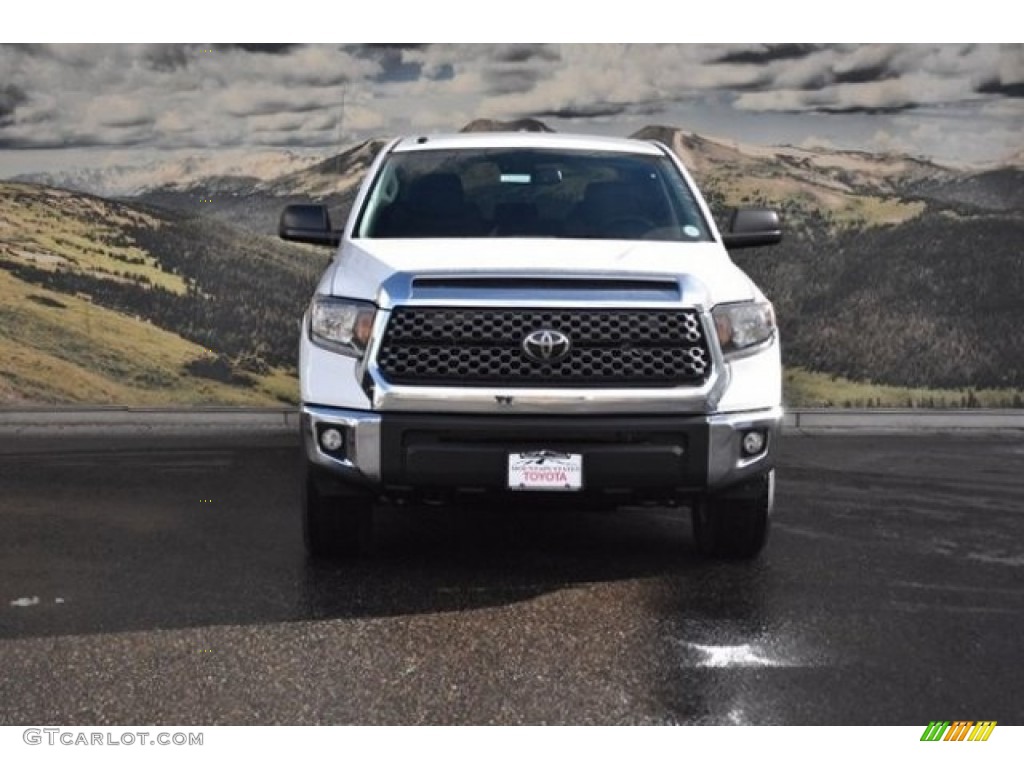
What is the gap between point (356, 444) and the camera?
5.46 m

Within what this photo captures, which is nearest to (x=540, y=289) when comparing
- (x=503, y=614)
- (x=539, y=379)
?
(x=539, y=379)

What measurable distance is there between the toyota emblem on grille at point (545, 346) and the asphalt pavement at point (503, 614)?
2.44 ft

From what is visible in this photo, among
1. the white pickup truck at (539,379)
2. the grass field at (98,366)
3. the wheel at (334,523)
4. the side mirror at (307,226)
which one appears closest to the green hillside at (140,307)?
the grass field at (98,366)

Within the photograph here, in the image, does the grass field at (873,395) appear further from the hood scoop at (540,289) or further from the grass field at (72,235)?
the hood scoop at (540,289)

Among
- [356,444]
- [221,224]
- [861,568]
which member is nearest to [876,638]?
[861,568]

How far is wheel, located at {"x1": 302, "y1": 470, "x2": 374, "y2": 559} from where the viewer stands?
596 centimetres

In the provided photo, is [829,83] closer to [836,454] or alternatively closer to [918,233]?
[918,233]

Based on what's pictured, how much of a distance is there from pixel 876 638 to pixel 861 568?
3.96 ft

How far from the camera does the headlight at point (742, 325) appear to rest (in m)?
5.57
